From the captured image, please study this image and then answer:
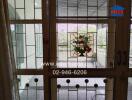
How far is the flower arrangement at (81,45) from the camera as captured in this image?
2.30m

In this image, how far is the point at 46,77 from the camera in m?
2.30

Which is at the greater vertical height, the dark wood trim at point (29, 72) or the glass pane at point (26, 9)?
the glass pane at point (26, 9)

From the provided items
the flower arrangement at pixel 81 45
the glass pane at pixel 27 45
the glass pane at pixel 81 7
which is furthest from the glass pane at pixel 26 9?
the flower arrangement at pixel 81 45

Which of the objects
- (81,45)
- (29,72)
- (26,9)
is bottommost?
(29,72)

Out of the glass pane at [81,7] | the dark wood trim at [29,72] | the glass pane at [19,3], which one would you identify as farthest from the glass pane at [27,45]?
the glass pane at [81,7]

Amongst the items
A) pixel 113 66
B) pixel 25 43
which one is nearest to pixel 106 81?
pixel 113 66

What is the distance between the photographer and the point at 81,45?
2316 mm

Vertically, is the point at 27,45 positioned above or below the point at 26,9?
below

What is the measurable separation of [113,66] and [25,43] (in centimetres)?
107

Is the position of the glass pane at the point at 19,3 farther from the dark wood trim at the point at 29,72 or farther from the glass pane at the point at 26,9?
the dark wood trim at the point at 29,72

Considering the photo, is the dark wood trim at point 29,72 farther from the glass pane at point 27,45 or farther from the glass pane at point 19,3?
the glass pane at point 19,3

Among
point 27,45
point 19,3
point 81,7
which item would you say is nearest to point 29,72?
point 27,45

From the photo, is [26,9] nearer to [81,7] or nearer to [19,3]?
[19,3]

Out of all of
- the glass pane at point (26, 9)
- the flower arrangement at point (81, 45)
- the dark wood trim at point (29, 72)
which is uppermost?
the glass pane at point (26, 9)
